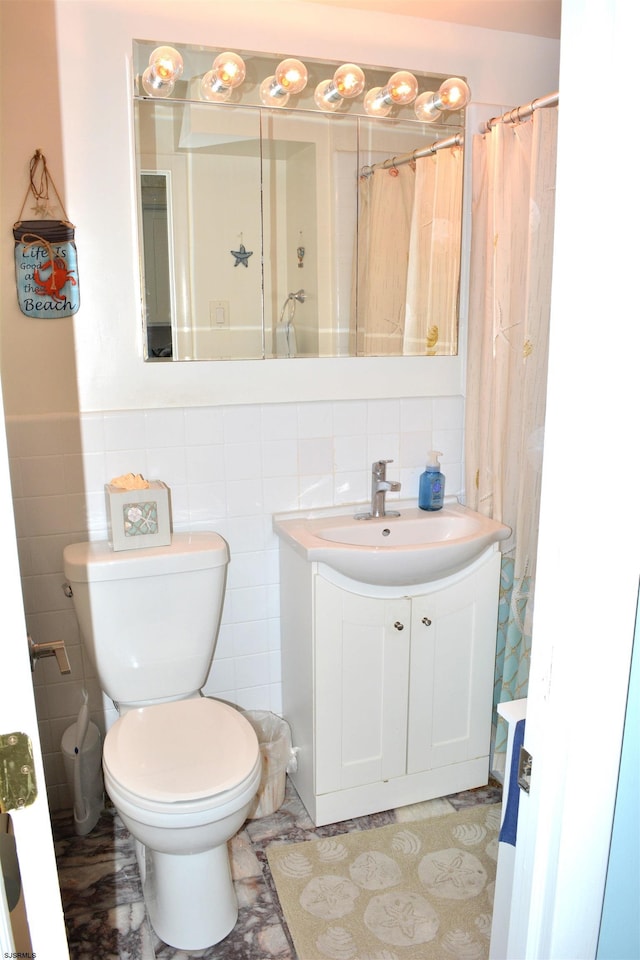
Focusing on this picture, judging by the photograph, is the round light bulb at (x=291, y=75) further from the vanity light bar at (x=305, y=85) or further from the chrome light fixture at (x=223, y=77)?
the chrome light fixture at (x=223, y=77)

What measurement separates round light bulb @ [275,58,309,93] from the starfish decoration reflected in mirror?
0.44m

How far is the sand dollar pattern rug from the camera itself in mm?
1807

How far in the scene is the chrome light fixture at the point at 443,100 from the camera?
2.20 meters

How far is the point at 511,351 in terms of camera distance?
2.24 meters

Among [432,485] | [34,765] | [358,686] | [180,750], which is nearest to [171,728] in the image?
[180,750]

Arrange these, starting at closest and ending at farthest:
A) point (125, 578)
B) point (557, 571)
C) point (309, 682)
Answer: point (557, 571)
point (125, 578)
point (309, 682)

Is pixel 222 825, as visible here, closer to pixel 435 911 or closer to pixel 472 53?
pixel 435 911

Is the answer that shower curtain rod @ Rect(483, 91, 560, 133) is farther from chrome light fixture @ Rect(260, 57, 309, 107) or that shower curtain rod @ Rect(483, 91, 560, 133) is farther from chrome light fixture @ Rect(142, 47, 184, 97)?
chrome light fixture @ Rect(142, 47, 184, 97)

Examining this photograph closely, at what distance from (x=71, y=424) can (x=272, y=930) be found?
1421 mm

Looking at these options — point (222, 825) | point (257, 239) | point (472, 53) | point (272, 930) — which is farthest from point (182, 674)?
point (472, 53)

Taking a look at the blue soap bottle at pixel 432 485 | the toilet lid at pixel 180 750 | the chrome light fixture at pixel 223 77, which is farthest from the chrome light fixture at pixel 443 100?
the toilet lid at pixel 180 750

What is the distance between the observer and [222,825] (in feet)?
5.62

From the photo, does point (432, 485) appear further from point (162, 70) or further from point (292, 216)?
point (162, 70)

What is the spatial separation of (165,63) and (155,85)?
0.06 metres
